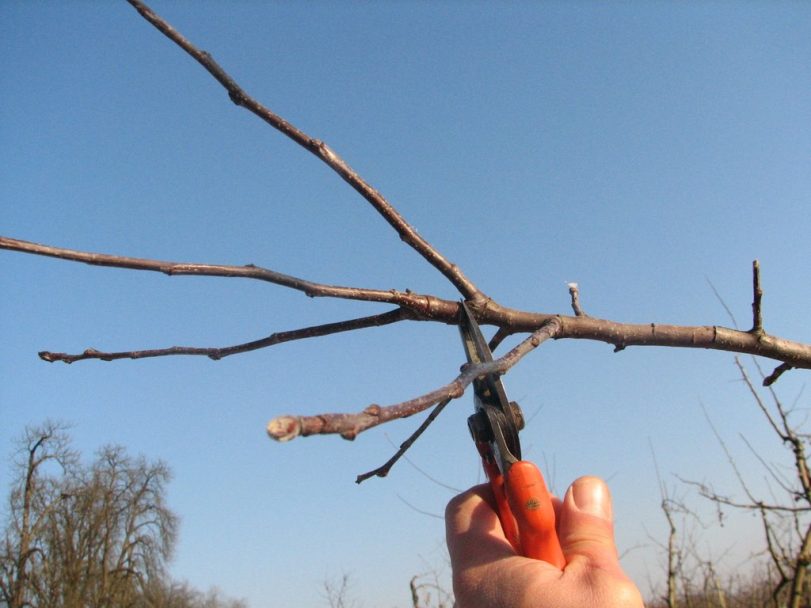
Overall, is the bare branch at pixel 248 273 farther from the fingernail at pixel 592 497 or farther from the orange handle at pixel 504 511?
the fingernail at pixel 592 497

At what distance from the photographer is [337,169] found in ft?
5.22

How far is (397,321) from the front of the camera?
1.78 meters

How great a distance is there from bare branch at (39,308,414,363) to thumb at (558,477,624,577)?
0.68 meters

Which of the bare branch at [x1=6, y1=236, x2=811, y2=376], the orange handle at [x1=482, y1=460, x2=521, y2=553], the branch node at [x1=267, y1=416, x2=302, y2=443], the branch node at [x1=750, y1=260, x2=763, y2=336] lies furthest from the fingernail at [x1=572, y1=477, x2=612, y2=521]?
the branch node at [x1=750, y1=260, x2=763, y2=336]

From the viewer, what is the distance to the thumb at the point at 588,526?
4.05ft

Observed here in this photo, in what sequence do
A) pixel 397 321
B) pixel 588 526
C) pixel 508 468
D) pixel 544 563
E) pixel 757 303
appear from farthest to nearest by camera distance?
pixel 757 303, pixel 397 321, pixel 508 468, pixel 588 526, pixel 544 563

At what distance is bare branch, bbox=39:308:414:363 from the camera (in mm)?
1582

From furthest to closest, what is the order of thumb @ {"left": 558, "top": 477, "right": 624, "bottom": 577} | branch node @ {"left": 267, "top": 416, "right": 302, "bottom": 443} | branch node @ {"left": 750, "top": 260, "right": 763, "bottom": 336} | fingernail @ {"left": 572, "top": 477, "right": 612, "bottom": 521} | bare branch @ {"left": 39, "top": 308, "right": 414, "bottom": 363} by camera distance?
branch node @ {"left": 750, "top": 260, "right": 763, "bottom": 336}, bare branch @ {"left": 39, "top": 308, "right": 414, "bottom": 363}, fingernail @ {"left": 572, "top": 477, "right": 612, "bottom": 521}, thumb @ {"left": 558, "top": 477, "right": 624, "bottom": 577}, branch node @ {"left": 267, "top": 416, "right": 302, "bottom": 443}

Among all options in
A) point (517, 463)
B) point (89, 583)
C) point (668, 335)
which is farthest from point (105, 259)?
point (89, 583)

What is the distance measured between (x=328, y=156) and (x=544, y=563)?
3.61 feet

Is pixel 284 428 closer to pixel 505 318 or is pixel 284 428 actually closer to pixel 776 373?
pixel 505 318

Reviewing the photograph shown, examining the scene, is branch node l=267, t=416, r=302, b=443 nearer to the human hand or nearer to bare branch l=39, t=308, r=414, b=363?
the human hand

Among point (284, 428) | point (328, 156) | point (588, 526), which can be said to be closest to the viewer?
point (284, 428)

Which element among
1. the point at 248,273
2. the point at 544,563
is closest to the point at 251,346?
the point at 248,273
